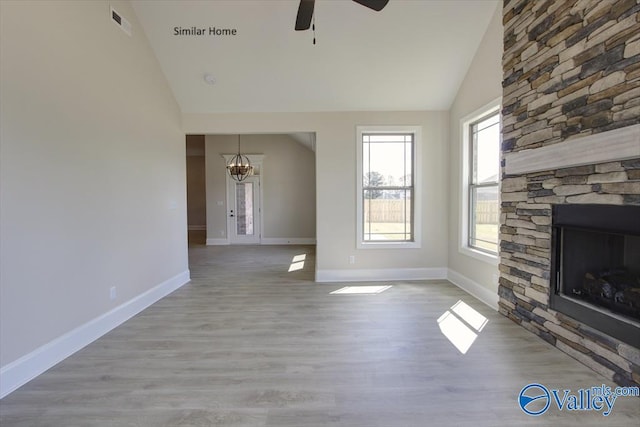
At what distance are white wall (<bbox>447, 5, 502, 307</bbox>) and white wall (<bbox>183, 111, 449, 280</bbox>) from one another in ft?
0.62

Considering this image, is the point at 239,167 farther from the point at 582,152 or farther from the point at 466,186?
the point at 582,152

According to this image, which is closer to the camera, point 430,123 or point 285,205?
point 430,123

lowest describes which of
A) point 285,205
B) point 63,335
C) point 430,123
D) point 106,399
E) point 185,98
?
point 106,399

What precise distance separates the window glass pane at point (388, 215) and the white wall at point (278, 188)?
4.61m

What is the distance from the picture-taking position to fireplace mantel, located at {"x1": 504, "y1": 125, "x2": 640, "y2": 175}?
6.58ft

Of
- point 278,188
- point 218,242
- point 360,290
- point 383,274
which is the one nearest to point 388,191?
point 383,274

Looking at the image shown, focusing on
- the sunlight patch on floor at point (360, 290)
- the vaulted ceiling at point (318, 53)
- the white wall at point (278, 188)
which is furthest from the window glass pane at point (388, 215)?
the white wall at point (278, 188)

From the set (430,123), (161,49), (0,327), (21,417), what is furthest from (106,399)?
(430,123)

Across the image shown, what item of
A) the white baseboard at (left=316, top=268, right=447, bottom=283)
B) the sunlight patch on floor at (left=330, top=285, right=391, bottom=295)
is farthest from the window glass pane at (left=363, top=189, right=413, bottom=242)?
the sunlight patch on floor at (left=330, top=285, right=391, bottom=295)

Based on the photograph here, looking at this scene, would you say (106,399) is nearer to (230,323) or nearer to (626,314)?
(230,323)

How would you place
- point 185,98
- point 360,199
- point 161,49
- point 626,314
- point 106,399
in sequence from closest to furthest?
1. point 106,399
2. point 626,314
3. point 161,49
4. point 185,98
5. point 360,199

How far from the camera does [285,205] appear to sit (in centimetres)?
958

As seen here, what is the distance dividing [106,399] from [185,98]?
3.92 metres

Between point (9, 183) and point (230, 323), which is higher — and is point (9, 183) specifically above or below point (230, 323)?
above
